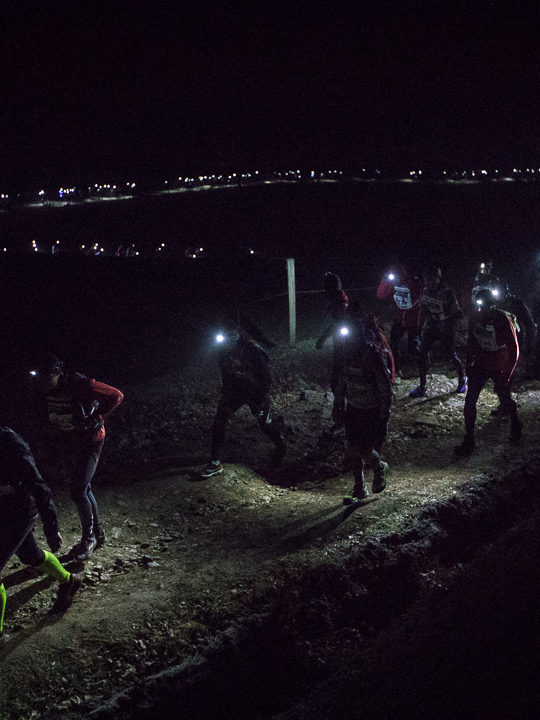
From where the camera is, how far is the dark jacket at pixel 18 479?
382 centimetres

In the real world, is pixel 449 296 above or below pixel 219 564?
above

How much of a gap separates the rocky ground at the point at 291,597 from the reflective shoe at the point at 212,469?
9cm

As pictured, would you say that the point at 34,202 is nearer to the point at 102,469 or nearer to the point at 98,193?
the point at 98,193

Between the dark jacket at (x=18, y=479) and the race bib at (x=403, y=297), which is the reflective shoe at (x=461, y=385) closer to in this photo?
the race bib at (x=403, y=297)

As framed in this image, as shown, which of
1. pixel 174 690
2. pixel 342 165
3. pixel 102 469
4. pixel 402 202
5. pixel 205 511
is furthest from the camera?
pixel 342 165

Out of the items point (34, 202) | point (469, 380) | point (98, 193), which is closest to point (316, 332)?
point (469, 380)

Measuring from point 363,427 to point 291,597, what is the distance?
74.8 inches

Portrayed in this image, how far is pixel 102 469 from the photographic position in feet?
22.9

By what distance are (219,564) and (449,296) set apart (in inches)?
238

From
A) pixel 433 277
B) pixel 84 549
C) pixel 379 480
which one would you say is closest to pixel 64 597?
pixel 84 549

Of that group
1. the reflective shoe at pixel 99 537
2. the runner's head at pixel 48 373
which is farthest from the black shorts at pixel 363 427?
the runner's head at pixel 48 373

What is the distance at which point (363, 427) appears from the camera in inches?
211

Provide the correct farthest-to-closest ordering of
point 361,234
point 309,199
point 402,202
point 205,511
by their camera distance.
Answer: point 309,199 < point 402,202 < point 361,234 < point 205,511

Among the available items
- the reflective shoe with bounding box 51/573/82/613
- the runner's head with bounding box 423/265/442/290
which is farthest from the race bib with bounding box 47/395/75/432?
the runner's head with bounding box 423/265/442/290
